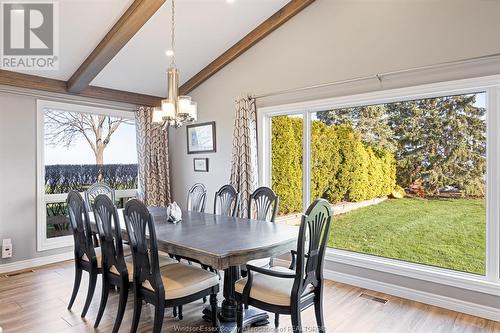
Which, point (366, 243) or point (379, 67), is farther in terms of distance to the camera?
point (366, 243)

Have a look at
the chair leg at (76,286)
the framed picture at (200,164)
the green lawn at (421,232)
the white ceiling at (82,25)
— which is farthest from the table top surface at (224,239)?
the white ceiling at (82,25)

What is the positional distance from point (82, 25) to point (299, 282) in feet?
11.3

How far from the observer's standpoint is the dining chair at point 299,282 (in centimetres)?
216

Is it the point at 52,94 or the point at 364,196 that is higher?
the point at 52,94

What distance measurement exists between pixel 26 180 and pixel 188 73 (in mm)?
2691

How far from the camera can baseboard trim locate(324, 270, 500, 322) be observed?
2873 mm

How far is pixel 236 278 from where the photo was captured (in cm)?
267

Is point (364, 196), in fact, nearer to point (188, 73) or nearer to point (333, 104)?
point (333, 104)

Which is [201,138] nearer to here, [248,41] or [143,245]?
[248,41]

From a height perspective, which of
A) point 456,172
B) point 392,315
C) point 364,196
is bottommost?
point 392,315

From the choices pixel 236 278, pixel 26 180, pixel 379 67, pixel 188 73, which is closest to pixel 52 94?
pixel 26 180

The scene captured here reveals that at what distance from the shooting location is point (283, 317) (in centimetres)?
291

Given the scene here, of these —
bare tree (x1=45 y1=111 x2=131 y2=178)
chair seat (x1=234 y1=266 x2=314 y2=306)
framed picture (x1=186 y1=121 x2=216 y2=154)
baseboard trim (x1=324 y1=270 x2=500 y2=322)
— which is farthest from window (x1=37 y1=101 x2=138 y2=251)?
baseboard trim (x1=324 y1=270 x2=500 y2=322)

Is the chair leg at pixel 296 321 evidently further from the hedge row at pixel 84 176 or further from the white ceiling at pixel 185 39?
the hedge row at pixel 84 176
